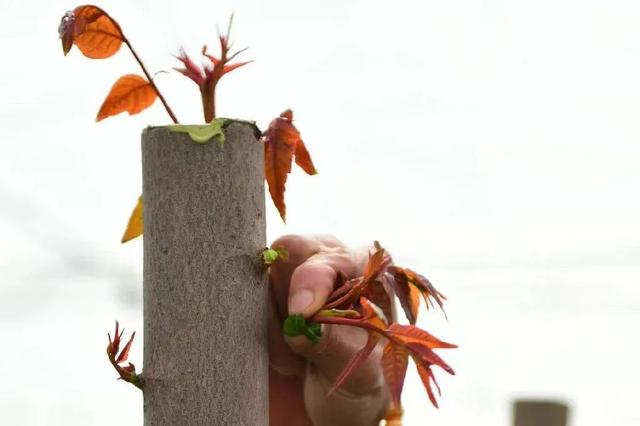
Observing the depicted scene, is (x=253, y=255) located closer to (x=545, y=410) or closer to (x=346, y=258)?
(x=346, y=258)

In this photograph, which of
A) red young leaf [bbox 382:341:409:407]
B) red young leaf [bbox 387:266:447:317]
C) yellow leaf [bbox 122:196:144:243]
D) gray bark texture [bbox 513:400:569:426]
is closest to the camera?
red young leaf [bbox 382:341:409:407]

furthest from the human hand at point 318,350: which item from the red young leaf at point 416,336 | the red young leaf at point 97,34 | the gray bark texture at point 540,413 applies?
the gray bark texture at point 540,413

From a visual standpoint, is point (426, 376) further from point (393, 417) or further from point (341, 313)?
point (393, 417)

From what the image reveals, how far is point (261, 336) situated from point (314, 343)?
62mm

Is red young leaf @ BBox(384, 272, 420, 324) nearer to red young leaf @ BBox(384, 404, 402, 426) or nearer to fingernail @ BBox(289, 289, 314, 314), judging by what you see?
fingernail @ BBox(289, 289, 314, 314)

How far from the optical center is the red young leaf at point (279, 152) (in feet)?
3.77

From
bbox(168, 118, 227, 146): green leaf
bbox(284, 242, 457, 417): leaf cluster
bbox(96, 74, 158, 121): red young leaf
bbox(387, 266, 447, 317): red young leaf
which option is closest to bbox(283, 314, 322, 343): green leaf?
bbox(284, 242, 457, 417): leaf cluster

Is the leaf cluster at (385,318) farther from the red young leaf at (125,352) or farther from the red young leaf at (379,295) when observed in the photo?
the red young leaf at (125,352)

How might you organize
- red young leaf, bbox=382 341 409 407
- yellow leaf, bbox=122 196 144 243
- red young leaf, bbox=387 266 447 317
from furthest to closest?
yellow leaf, bbox=122 196 144 243 → red young leaf, bbox=387 266 447 317 → red young leaf, bbox=382 341 409 407

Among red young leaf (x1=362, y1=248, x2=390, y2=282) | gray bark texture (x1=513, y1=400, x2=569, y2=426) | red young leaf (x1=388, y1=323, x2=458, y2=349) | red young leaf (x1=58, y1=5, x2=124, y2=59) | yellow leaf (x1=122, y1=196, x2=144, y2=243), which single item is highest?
red young leaf (x1=58, y1=5, x2=124, y2=59)

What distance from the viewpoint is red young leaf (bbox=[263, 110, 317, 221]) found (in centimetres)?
115

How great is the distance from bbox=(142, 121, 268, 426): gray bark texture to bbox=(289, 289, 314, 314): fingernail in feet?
0.13

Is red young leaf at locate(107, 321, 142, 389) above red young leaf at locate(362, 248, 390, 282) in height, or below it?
below

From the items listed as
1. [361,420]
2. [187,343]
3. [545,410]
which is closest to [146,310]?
[187,343]
